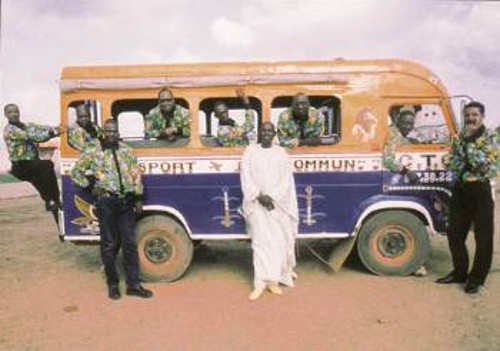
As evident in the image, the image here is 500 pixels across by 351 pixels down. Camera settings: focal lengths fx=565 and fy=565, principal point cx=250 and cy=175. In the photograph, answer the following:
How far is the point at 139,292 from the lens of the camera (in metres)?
7.07

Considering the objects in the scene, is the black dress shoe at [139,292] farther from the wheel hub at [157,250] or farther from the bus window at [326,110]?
the bus window at [326,110]

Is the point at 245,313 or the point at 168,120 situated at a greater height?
the point at 168,120

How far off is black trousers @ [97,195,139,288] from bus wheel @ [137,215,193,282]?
18.8 inches

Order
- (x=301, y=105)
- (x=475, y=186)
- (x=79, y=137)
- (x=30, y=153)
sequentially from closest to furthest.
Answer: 1. (x=475, y=186)
2. (x=301, y=105)
3. (x=79, y=137)
4. (x=30, y=153)

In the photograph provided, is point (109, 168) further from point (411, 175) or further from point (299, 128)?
point (411, 175)

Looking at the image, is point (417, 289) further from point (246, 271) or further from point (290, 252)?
point (246, 271)

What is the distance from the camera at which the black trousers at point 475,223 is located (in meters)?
6.75

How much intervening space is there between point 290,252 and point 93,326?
2.55 meters

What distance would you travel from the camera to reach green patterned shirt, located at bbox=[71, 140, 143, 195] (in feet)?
22.4

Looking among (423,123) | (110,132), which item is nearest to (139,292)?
(110,132)

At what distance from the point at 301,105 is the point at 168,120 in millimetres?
1770

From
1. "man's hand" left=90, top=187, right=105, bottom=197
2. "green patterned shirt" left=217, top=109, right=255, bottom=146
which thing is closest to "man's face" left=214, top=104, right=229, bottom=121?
"green patterned shirt" left=217, top=109, right=255, bottom=146

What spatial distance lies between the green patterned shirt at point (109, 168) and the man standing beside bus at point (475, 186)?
152 inches

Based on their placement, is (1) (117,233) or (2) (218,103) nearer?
(1) (117,233)
